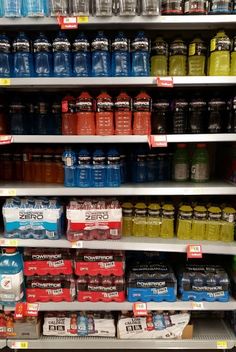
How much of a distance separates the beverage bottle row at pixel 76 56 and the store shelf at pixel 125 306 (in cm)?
153

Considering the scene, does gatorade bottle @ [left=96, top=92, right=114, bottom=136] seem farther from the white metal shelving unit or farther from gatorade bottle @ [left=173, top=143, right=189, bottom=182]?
gatorade bottle @ [left=173, top=143, right=189, bottom=182]

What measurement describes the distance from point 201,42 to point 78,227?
1449mm

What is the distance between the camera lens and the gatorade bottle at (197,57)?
1.99 m

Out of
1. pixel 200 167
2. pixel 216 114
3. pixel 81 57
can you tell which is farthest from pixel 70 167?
pixel 216 114

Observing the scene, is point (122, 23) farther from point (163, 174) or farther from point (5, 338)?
point (5, 338)

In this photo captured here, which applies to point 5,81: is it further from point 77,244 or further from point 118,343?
point 118,343

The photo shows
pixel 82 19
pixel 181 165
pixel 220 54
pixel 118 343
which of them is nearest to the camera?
pixel 82 19

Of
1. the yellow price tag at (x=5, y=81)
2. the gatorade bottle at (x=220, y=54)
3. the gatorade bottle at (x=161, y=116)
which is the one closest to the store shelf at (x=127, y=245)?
the gatorade bottle at (x=161, y=116)

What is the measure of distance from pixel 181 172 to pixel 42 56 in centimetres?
124

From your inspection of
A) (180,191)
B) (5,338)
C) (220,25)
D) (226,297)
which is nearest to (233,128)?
(180,191)

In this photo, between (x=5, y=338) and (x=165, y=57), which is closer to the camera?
(x=165, y=57)

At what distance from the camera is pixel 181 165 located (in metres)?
2.29

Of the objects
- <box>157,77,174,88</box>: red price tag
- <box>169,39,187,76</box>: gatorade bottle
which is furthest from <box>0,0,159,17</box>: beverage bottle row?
<box>157,77,174,88</box>: red price tag

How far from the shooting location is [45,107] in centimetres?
217
